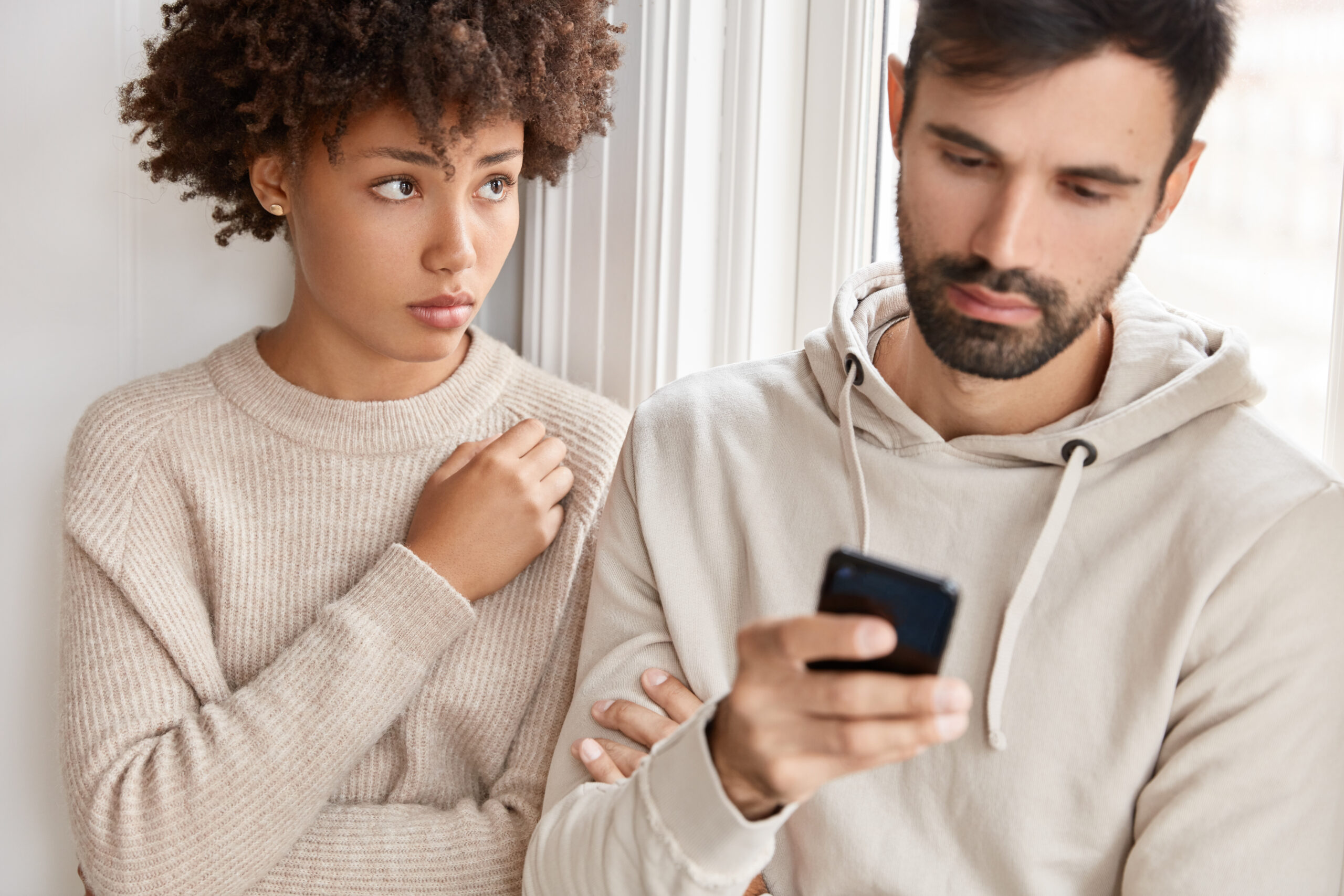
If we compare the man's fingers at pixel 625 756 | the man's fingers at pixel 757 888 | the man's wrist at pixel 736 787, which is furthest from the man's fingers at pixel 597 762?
the man's wrist at pixel 736 787

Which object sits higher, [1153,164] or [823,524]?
[1153,164]

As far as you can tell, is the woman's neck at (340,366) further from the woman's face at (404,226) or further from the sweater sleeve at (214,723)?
the sweater sleeve at (214,723)

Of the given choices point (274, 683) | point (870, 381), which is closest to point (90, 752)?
point (274, 683)

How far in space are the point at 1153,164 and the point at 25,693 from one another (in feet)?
5.53

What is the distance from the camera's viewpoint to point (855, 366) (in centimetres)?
120

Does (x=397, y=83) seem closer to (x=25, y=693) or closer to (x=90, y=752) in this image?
(x=90, y=752)

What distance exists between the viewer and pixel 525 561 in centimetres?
137

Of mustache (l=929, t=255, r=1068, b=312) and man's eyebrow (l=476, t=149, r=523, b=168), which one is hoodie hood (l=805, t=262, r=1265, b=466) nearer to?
mustache (l=929, t=255, r=1068, b=312)

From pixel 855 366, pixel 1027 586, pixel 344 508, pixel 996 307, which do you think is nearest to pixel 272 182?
pixel 344 508

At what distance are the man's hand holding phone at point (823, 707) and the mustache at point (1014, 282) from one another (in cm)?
38

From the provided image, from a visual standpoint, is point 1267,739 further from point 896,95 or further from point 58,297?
point 58,297

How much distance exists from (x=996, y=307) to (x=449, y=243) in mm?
605

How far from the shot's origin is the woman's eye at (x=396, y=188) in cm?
131

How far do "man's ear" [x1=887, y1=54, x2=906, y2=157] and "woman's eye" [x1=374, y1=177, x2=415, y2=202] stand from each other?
528 millimetres
